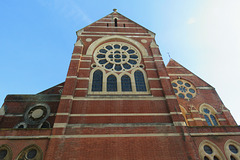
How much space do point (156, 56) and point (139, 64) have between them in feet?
A: 5.60

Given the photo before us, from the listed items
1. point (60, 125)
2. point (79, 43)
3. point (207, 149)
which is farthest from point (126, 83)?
point (207, 149)

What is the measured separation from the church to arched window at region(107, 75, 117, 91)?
3.0 inches

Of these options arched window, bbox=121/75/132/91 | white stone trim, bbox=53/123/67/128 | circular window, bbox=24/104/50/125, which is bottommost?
white stone trim, bbox=53/123/67/128

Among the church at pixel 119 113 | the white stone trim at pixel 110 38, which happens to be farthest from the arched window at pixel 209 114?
the white stone trim at pixel 110 38

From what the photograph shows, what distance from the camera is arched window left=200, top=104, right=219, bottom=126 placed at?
11930mm

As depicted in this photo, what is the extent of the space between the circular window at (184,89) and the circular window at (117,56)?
4.45 meters

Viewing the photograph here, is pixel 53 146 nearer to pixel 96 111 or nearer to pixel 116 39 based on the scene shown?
pixel 96 111

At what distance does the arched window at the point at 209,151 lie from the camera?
801cm

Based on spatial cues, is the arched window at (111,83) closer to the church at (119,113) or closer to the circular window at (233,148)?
the church at (119,113)

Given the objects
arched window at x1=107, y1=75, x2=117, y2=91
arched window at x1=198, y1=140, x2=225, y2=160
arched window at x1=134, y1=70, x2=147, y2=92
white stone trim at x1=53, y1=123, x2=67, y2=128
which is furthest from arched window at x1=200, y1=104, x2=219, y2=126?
white stone trim at x1=53, y1=123, x2=67, y2=128

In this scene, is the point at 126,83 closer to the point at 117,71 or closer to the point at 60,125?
the point at 117,71

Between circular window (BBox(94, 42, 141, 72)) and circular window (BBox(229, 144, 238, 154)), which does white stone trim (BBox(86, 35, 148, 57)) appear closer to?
circular window (BBox(94, 42, 141, 72))

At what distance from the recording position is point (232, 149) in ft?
27.5

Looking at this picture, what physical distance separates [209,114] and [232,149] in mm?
4251
